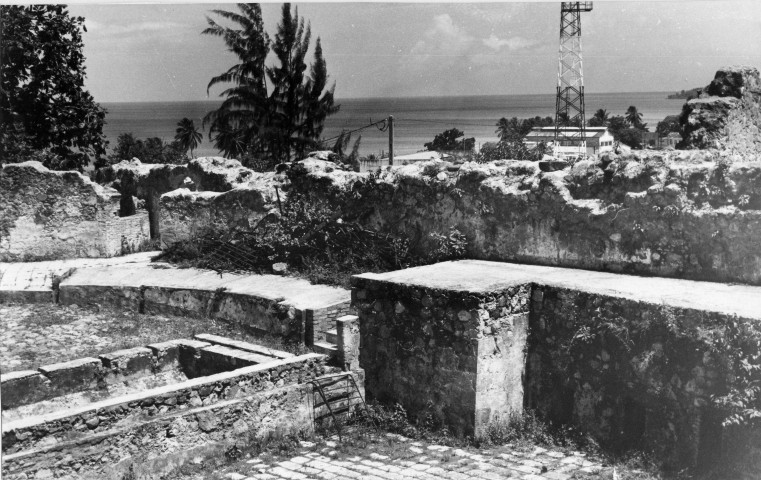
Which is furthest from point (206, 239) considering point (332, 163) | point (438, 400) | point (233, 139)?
point (233, 139)

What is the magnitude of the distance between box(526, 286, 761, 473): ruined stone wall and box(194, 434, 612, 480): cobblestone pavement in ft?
1.73

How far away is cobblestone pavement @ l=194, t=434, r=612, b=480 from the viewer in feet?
23.0

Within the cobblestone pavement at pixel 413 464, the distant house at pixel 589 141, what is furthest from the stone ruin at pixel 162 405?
the distant house at pixel 589 141

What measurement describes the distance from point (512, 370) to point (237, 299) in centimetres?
517

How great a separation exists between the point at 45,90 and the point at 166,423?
15.9 meters

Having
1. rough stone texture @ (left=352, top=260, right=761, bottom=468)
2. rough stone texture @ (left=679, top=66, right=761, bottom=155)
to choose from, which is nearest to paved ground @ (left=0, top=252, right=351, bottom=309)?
rough stone texture @ (left=352, top=260, right=761, bottom=468)

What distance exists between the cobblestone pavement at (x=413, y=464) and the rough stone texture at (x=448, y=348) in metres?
0.49

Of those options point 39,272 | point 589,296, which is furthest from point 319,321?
point 39,272

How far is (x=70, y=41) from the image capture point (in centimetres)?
2059

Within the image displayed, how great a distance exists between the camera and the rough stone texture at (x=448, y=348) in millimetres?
7965

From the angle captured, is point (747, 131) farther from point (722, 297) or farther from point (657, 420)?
point (657, 420)

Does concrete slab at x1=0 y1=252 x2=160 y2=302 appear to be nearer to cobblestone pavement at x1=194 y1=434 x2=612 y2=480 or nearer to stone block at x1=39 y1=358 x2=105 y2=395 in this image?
stone block at x1=39 y1=358 x2=105 y2=395

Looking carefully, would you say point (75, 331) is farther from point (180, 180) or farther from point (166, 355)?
point (180, 180)

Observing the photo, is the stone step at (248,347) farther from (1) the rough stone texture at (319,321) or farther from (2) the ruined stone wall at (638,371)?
(2) the ruined stone wall at (638,371)
